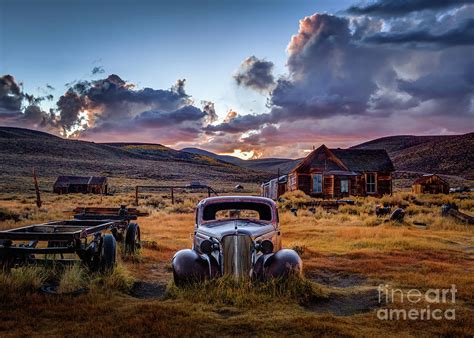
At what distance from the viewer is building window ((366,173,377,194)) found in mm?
39531

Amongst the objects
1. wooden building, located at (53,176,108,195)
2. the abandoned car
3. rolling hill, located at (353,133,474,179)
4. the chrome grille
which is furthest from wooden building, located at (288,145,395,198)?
rolling hill, located at (353,133,474,179)

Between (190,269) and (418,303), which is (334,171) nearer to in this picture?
(418,303)

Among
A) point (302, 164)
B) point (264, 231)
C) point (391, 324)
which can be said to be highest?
point (302, 164)

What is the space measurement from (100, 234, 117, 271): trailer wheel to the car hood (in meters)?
1.83

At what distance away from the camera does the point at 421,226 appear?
20.0m

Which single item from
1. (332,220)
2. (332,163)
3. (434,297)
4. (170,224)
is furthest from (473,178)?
(434,297)

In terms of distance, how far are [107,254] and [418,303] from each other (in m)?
5.97

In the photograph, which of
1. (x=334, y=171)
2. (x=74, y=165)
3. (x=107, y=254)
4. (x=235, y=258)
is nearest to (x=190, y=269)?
(x=235, y=258)

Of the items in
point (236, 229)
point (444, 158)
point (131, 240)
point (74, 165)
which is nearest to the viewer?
point (236, 229)

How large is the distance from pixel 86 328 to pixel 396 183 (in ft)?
287

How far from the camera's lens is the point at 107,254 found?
889 centimetres

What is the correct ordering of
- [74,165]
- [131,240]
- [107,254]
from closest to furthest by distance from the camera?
[107,254]
[131,240]
[74,165]

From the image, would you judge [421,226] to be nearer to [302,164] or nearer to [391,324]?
[391,324]

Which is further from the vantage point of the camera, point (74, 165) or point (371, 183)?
point (74, 165)
